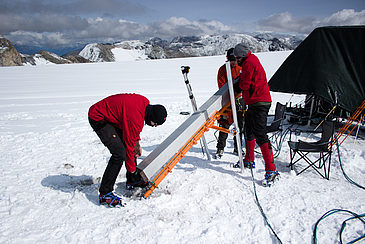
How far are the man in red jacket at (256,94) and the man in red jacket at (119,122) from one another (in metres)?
1.39

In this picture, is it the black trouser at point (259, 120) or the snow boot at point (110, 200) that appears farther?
the black trouser at point (259, 120)

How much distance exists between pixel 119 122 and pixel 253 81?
2.00 m

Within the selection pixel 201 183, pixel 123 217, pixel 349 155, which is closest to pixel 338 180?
pixel 349 155

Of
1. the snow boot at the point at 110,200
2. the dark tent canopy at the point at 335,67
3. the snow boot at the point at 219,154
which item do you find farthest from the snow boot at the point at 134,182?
the dark tent canopy at the point at 335,67

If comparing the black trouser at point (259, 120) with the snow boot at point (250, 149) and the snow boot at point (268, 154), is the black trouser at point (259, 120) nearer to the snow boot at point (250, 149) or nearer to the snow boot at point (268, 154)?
the snow boot at point (268, 154)

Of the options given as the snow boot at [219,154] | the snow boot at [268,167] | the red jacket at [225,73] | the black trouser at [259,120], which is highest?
the red jacket at [225,73]

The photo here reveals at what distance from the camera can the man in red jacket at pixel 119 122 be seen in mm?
2543

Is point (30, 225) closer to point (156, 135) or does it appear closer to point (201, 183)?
point (201, 183)

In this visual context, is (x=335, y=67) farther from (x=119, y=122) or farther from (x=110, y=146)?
(x=110, y=146)

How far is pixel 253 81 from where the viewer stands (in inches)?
125

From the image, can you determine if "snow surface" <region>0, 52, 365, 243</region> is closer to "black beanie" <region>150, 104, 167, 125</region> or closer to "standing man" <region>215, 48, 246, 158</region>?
"standing man" <region>215, 48, 246, 158</region>

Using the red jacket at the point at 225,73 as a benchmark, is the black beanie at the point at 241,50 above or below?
above

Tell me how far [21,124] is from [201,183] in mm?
6749

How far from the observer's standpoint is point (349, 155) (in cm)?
410
